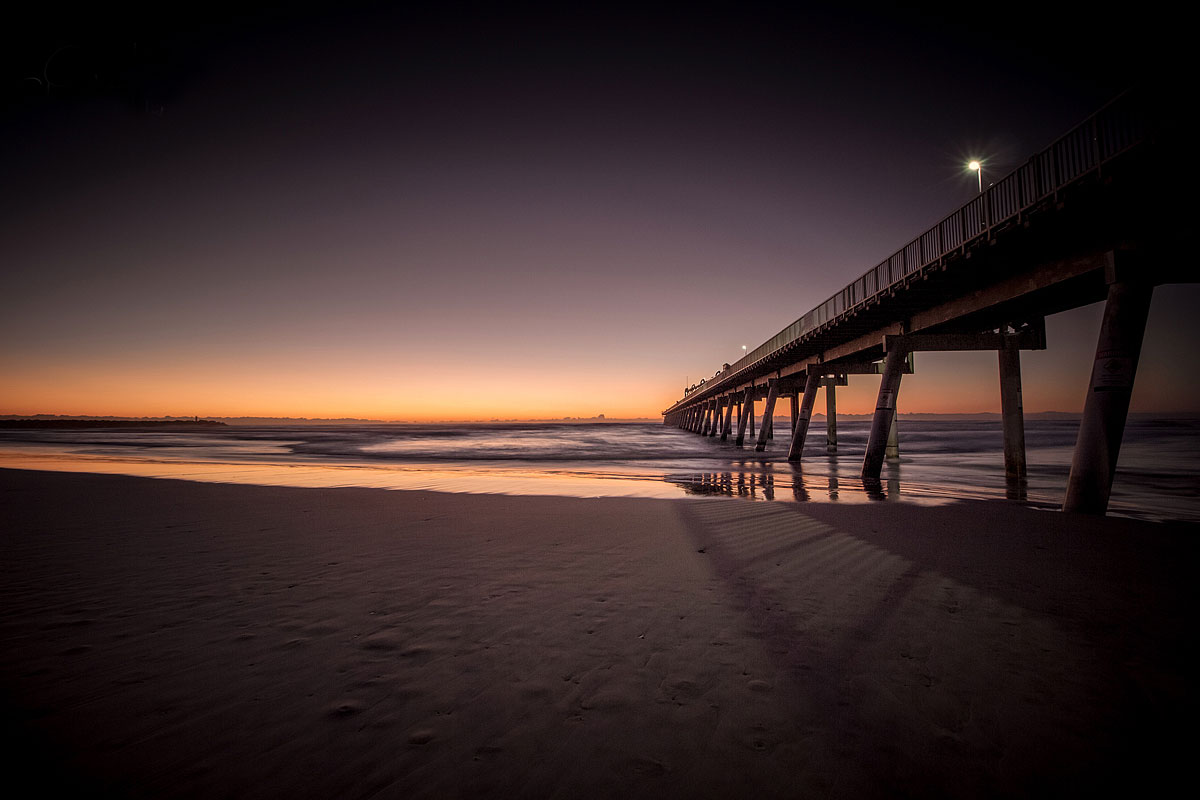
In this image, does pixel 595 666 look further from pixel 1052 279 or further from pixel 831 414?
pixel 831 414

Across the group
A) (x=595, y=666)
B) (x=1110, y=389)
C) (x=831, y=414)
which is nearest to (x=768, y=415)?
(x=831, y=414)

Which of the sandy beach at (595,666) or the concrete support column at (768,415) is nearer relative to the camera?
the sandy beach at (595,666)

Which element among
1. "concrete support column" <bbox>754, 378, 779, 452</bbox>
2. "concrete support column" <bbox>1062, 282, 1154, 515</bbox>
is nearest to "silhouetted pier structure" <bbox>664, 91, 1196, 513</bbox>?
"concrete support column" <bbox>1062, 282, 1154, 515</bbox>

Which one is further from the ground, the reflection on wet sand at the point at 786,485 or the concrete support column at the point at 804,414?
the concrete support column at the point at 804,414

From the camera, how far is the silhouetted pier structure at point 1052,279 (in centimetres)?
919

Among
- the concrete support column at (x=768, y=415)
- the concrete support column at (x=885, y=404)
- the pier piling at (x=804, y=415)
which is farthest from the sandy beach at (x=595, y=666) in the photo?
the concrete support column at (x=768, y=415)

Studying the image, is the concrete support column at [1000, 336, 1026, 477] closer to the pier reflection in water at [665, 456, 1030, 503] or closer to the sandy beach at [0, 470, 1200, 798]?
the pier reflection in water at [665, 456, 1030, 503]

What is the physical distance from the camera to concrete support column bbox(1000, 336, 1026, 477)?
17531mm

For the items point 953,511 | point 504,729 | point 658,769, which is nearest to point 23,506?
point 504,729

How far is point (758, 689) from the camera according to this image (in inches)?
123

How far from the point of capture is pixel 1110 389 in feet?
30.3

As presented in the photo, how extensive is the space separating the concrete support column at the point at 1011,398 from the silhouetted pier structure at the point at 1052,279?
0.15ft

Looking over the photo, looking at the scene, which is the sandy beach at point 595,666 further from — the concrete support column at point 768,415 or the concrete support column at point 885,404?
the concrete support column at point 768,415

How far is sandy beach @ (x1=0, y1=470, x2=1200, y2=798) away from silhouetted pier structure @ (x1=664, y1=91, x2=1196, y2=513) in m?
3.82
